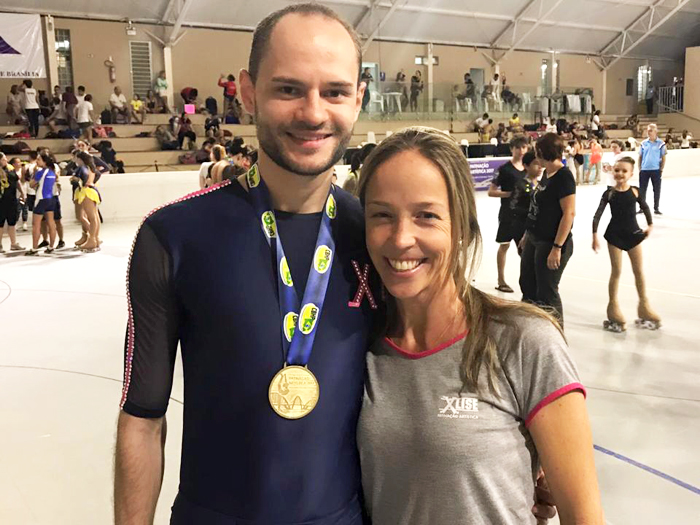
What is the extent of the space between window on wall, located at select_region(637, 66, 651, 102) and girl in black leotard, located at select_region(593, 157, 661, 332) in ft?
99.8

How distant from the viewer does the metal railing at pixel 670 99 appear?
31.8 metres

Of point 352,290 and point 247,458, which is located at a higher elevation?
point 352,290

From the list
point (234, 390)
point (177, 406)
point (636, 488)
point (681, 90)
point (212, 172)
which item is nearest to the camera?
point (234, 390)

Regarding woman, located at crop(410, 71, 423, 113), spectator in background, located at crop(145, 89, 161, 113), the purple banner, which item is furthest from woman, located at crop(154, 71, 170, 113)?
the purple banner

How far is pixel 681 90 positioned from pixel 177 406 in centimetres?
3410

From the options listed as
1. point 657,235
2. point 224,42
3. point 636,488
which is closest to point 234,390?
point 636,488

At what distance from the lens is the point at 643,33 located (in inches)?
1156

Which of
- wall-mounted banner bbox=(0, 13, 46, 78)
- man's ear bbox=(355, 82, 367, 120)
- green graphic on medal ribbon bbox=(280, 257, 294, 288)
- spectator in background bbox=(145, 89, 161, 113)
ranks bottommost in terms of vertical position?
green graphic on medal ribbon bbox=(280, 257, 294, 288)

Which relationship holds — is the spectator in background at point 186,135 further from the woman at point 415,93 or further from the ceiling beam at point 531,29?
the ceiling beam at point 531,29

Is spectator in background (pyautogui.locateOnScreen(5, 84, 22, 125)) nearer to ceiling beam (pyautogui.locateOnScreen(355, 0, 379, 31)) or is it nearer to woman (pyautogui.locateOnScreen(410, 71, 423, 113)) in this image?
Result: ceiling beam (pyautogui.locateOnScreen(355, 0, 379, 31))

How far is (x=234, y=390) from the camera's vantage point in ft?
4.24

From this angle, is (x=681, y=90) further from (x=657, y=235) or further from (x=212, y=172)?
(x=212, y=172)

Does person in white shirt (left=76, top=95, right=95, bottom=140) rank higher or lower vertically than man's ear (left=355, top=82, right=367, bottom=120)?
higher

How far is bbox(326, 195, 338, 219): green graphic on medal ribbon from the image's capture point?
56.4 inches
